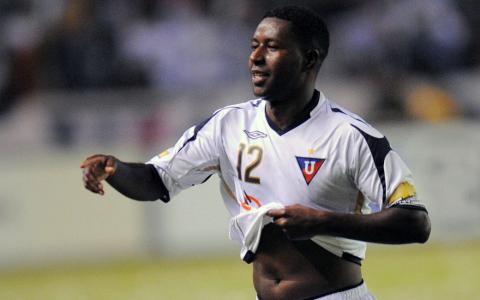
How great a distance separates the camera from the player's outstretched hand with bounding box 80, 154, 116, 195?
5.27m

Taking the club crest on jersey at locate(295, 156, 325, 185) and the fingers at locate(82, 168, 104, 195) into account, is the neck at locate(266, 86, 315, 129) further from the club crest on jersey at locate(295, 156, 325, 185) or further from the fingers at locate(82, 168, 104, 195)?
the fingers at locate(82, 168, 104, 195)

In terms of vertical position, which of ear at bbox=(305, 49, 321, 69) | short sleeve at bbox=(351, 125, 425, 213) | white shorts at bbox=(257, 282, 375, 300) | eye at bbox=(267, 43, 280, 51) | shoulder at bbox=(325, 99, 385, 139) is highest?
eye at bbox=(267, 43, 280, 51)

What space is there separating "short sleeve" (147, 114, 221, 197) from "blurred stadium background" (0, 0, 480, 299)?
491cm

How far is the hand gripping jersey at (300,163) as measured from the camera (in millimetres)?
5234

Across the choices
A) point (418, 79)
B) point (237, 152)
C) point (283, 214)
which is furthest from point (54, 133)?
point (283, 214)

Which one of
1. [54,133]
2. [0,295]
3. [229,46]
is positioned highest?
[229,46]

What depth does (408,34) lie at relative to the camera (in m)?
14.7

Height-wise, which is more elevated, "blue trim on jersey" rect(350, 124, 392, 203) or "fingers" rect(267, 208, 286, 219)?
"blue trim on jersey" rect(350, 124, 392, 203)

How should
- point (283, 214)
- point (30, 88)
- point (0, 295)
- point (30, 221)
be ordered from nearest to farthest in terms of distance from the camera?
point (283, 214) → point (0, 295) → point (30, 221) → point (30, 88)

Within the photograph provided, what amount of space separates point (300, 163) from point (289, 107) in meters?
0.30

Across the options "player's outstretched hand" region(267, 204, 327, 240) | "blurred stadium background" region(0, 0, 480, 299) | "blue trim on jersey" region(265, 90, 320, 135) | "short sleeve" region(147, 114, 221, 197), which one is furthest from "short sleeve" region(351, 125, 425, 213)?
"blurred stadium background" region(0, 0, 480, 299)

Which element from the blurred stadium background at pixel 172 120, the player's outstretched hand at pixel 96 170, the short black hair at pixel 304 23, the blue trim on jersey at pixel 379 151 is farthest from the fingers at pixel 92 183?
the blurred stadium background at pixel 172 120

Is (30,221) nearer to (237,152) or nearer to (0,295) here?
(0,295)

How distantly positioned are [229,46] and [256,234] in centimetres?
916
